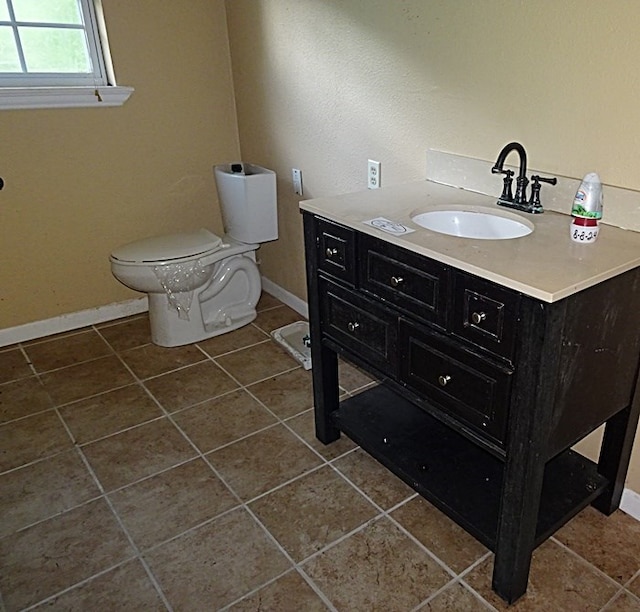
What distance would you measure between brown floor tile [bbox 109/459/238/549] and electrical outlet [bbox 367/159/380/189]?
1.21 meters

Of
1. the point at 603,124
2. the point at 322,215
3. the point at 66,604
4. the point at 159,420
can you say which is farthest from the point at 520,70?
the point at 66,604

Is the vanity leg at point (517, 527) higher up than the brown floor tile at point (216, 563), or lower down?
higher up

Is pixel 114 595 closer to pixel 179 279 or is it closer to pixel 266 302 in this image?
pixel 179 279

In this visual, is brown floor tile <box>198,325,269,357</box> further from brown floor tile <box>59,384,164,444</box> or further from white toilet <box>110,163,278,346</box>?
brown floor tile <box>59,384,164,444</box>

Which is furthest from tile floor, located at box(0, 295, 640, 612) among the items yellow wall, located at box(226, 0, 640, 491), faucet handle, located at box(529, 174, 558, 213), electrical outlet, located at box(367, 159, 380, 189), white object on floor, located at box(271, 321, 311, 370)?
faucet handle, located at box(529, 174, 558, 213)

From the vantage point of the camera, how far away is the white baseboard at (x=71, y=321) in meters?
2.87

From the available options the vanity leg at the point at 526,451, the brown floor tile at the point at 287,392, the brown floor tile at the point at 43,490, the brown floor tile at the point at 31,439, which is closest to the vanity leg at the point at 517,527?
the vanity leg at the point at 526,451

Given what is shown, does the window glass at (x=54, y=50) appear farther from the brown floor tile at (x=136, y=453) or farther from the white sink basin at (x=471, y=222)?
the white sink basin at (x=471, y=222)

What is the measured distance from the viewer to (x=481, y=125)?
182 centimetres

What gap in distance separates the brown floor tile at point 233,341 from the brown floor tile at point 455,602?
5.01 ft

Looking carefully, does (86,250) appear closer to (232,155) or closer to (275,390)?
(232,155)

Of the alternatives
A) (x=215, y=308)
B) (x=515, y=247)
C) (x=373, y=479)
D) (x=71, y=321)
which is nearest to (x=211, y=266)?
(x=215, y=308)

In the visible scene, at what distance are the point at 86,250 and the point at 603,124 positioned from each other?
238 centimetres

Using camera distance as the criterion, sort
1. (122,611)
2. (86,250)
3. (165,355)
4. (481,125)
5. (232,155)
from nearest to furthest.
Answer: (122,611)
(481,125)
(165,355)
(86,250)
(232,155)
